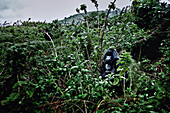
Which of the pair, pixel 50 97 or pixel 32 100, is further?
pixel 50 97

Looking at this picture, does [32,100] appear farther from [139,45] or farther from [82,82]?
[139,45]

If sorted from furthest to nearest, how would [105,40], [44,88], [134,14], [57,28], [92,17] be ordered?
[92,17] → [57,28] → [134,14] → [105,40] → [44,88]

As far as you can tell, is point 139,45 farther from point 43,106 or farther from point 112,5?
point 43,106

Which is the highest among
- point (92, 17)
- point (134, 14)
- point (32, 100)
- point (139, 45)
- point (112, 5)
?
point (92, 17)

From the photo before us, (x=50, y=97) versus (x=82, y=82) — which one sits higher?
(x=82, y=82)

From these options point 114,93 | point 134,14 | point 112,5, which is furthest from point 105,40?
point 134,14

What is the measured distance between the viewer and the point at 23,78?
1326mm

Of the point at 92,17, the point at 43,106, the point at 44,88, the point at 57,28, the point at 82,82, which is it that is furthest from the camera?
the point at 92,17

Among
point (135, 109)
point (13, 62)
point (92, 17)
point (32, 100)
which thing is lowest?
point (135, 109)

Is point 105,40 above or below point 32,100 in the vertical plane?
→ above

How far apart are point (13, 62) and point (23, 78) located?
25 cm

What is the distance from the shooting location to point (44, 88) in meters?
1.62

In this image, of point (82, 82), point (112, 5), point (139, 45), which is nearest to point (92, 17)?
point (139, 45)

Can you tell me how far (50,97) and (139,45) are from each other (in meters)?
2.91
